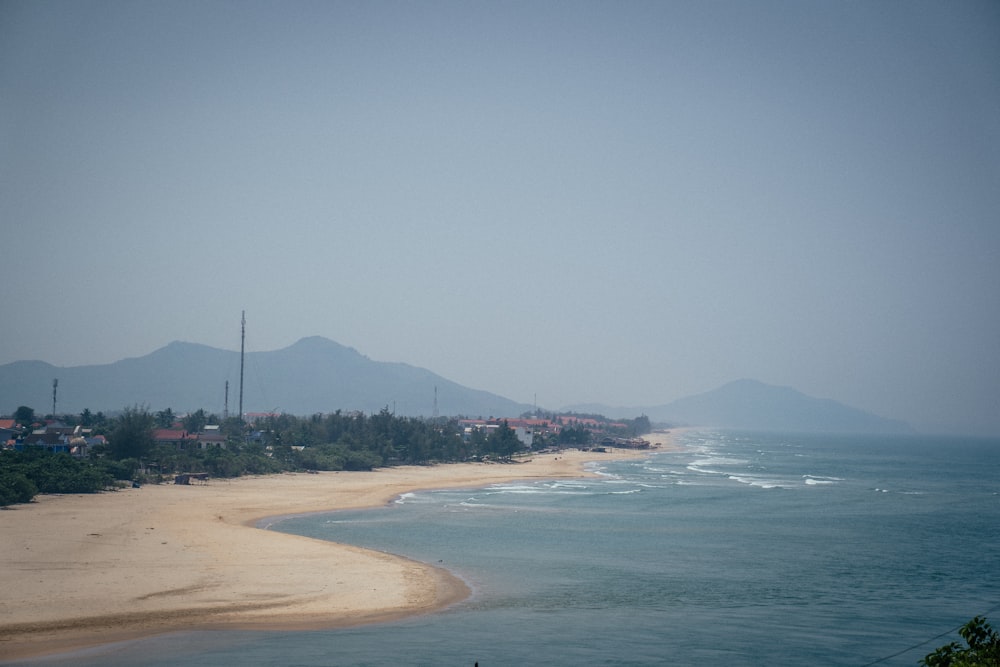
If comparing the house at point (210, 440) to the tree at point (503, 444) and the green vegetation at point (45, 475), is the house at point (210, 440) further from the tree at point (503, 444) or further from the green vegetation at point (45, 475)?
the tree at point (503, 444)

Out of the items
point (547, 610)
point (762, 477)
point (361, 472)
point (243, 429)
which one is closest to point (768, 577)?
point (547, 610)

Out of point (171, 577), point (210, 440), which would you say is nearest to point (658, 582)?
point (171, 577)

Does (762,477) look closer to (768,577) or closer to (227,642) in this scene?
(768,577)

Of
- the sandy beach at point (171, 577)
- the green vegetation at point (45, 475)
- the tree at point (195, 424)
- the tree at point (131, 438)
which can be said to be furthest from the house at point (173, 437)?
the sandy beach at point (171, 577)

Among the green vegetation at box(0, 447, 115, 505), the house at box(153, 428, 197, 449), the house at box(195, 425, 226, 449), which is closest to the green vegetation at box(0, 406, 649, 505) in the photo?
the green vegetation at box(0, 447, 115, 505)

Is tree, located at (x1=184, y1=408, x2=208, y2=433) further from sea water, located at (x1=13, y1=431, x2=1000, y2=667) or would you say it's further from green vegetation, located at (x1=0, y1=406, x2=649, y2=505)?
sea water, located at (x1=13, y1=431, x2=1000, y2=667)
